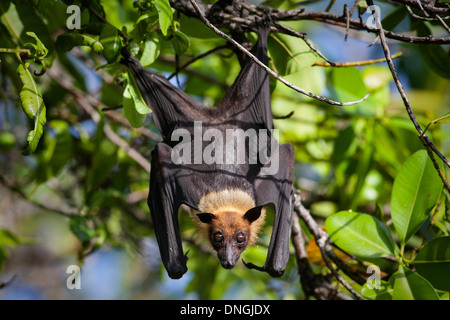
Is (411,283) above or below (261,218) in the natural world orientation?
below

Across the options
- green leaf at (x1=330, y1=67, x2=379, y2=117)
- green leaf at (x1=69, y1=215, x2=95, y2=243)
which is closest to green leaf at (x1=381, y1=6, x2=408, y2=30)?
green leaf at (x1=330, y1=67, x2=379, y2=117)

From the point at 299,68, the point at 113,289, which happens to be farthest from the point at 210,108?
the point at 113,289

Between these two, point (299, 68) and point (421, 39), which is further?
point (299, 68)

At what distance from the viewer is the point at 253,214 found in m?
3.61

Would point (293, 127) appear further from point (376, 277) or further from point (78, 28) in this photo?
point (78, 28)

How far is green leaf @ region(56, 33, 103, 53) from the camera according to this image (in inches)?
109

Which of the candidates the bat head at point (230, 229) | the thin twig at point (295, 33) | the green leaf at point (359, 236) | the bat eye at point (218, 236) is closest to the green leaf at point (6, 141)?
the bat head at point (230, 229)

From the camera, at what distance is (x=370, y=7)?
290cm

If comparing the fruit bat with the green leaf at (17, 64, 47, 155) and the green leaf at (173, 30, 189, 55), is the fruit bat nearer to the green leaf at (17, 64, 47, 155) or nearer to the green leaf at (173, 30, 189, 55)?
the green leaf at (173, 30, 189, 55)

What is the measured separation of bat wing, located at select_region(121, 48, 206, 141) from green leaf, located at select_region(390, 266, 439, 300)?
1741mm

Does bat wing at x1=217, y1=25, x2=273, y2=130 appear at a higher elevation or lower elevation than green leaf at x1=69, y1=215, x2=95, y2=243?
higher

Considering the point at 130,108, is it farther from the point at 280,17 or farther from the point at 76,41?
the point at 280,17

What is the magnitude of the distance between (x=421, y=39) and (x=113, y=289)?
9386 millimetres

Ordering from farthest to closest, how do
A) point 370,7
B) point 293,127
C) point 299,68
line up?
point 293,127 → point 299,68 → point 370,7
